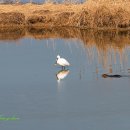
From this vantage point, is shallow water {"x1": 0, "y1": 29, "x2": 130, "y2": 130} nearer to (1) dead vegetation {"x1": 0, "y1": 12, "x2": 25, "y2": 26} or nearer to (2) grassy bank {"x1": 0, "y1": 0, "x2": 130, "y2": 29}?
(2) grassy bank {"x1": 0, "y1": 0, "x2": 130, "y2": 29}

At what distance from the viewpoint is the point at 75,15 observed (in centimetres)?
1678

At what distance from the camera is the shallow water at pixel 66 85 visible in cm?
738

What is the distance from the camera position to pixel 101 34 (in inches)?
616

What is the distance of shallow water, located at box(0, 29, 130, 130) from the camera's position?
7.38 meters

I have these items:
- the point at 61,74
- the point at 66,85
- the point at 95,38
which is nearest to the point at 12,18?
the point at 95,38

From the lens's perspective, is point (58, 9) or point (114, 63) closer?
point (114, 63)

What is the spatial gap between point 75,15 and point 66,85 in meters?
7.62

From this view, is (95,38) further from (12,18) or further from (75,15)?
(12,18)

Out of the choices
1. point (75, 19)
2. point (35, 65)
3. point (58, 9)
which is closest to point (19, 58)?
point (35, 65)

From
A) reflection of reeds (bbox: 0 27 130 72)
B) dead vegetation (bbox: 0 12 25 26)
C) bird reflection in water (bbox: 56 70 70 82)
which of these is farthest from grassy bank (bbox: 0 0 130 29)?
bird reflection in water (bbox: 56 70 70 82)

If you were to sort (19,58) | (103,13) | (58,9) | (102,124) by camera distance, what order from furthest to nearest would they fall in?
(58,9) < (103,13) < (19,58) < (102,124)

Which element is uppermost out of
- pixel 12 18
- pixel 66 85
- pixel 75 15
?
pixel 75 15

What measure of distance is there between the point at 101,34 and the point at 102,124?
28.2 feet

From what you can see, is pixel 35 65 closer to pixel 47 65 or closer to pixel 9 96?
pixel 47 65
